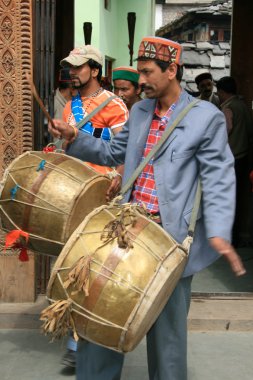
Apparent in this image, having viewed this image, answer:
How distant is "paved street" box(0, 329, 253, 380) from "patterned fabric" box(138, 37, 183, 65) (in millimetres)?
1961

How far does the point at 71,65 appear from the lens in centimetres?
397

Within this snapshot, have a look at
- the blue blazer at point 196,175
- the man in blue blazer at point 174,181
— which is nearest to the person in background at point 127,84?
the man in blue blazer at point 174,181

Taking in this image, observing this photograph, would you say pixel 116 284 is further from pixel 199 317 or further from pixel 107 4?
pixel 107 4

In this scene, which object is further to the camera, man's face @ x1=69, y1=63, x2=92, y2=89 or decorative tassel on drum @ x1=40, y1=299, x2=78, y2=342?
man's face @ x1=69, y1=63, x2=92, y2=89

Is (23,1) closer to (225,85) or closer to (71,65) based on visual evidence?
(71,65)

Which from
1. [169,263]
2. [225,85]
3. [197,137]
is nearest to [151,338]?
[169,263]

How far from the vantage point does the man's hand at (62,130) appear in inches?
127

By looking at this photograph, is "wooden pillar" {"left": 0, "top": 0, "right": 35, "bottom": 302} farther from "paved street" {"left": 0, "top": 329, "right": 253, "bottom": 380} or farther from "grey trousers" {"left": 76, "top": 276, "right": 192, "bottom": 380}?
"grey trousers" {"left": 76, "top": 276, "right": 192, "bottom": 380}

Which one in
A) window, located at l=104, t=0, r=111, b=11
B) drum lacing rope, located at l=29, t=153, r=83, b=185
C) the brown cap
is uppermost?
window, located at l=104, t=0, r=111, b=11

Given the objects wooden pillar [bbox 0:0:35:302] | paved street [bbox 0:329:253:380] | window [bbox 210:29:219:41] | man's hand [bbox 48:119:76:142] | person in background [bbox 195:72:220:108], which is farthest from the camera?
window [bbox 210:29:219:41]

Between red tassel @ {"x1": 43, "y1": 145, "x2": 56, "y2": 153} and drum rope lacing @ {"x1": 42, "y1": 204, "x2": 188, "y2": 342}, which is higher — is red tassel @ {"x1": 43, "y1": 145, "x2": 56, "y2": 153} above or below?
above

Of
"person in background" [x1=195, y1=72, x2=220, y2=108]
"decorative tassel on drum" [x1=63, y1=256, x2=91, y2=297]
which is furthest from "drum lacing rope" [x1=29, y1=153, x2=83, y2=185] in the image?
"person in background" [x1=195, y1=72, x2=220, y2=108]

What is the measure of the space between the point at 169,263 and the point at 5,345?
2227mm

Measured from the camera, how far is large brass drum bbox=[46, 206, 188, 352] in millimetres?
2570
